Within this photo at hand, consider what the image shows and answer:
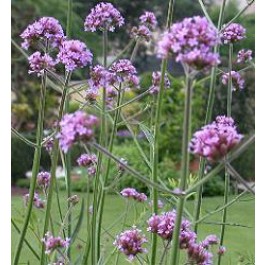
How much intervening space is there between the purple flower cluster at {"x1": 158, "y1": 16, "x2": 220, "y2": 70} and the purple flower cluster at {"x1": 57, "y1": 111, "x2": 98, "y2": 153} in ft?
0.33

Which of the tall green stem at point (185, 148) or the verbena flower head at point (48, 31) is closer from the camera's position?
the tall green stem at point (185, 148)

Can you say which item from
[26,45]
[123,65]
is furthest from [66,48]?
[123,65]

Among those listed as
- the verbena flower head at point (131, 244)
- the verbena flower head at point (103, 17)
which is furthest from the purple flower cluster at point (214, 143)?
the verbena flower head at point (103, 17)

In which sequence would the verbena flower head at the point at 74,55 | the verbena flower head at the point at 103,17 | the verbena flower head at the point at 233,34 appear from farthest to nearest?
the verbena flower head at the point at 233,34 < the verbena flower head at the point at 103,17 < the verbena flower head at the point at 74,55

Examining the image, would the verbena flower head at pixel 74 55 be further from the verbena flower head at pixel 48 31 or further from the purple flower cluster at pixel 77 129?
the purple flower cluster at pixel 77 129

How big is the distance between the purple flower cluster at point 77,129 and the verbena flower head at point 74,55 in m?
0.24

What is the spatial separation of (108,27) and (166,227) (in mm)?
355

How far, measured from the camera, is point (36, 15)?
693 centimetres

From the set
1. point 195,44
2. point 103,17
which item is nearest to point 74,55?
point 103,17

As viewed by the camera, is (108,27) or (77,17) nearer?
(108,27)

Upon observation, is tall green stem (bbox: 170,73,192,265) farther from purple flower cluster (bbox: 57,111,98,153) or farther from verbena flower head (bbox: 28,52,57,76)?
verbena flower head (bbox: 28,52,57,76)

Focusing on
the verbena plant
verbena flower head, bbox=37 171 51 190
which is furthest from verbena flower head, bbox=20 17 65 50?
verbena flower head, bbox=37 171 51 190

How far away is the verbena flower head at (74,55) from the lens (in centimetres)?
83
